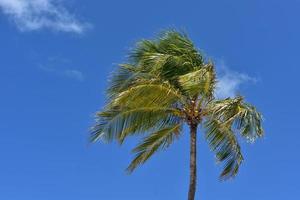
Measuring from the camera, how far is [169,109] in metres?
23.5

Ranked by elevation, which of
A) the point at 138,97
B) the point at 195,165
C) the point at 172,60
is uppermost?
the point at 172,60

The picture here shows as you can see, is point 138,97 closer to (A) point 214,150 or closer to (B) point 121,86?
(B) point 121,86

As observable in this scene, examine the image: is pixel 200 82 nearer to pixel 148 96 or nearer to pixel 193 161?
pixel 148 96

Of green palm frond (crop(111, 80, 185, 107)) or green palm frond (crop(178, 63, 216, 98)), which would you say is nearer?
green palm frond (crop(178, 63, 216, 98))

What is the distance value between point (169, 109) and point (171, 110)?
0.22 ft

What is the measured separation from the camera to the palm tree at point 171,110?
23297 mm

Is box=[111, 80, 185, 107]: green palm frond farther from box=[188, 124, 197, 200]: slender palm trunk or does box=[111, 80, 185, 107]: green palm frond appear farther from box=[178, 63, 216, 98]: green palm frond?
box=[188, 124, 197, 200]: slender palm trunk

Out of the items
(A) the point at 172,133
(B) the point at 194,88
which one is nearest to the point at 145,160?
(A) the point at 172,133

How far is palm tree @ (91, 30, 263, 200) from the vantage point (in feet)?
76.4

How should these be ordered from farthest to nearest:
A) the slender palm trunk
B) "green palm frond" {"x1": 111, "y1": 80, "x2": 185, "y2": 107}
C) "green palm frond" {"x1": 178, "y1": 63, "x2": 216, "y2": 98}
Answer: "green palm frond" {"x1": 111, "y1": 80, "x2": 185, "y2": 107}
"green palm frond" {"x1": 178, "y1": 63, "x2": 216, "y2": 98}
the slender palm trunk

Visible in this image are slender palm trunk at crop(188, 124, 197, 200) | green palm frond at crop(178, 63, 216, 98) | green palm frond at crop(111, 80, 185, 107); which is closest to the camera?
slender palm trunk at crop(188, 124, 197, 200)

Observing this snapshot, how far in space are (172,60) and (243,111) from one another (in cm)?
266

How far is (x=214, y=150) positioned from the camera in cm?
2380

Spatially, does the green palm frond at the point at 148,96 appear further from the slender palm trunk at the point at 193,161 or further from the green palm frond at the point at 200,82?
the slender palm trunk at the point at 193,161
